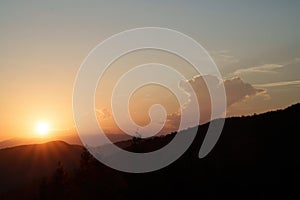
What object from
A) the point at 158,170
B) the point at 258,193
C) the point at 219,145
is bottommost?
the point at 258,193

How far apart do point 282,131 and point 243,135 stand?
23.8 ft

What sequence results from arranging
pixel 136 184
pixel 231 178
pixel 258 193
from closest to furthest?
pixel 258 193 < pixel 231 178 < pixel 136 184

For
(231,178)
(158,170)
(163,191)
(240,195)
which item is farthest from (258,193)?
(158,170)

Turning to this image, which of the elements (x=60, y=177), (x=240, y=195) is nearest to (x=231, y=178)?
(x=240, y=195)

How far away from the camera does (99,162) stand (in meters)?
72.4

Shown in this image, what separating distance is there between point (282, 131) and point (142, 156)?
2443 cm

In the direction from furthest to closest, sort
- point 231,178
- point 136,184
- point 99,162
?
point 99,162
point 136,184
point 231,178

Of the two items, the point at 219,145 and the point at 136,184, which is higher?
the point at 219,145

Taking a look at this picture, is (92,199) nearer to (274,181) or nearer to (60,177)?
(60,177)

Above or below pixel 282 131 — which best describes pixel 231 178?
below

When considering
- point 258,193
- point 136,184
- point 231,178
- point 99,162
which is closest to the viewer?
point 258,193

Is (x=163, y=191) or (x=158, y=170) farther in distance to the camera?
(x=158, y=170)

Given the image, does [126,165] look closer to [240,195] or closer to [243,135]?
[243,135]

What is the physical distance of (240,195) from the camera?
54312 millimetres
